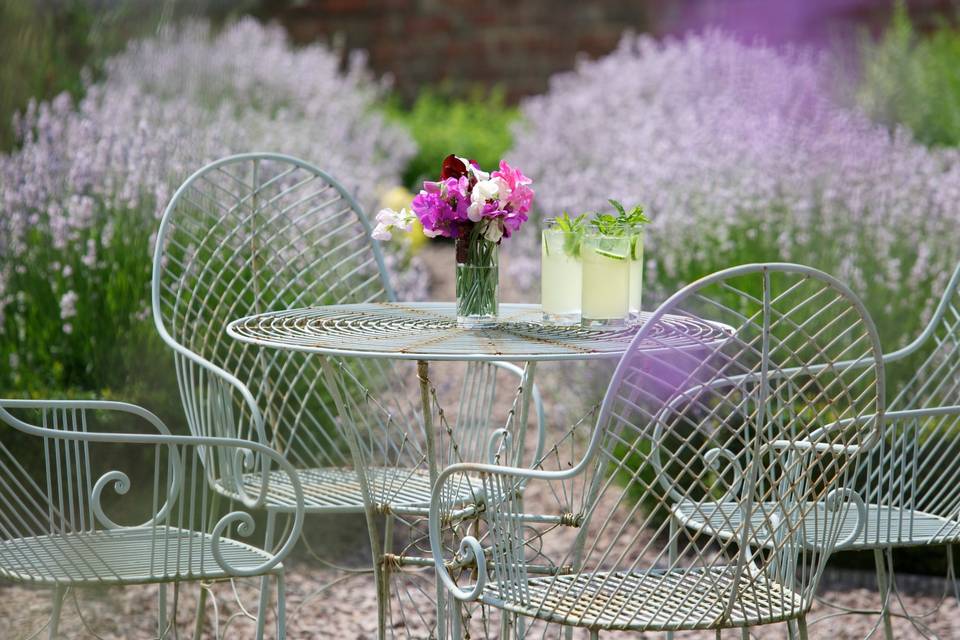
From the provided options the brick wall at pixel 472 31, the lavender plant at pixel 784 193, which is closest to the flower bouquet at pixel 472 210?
the lavender plant at pixel 784 193

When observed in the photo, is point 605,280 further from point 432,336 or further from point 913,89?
point 913,89

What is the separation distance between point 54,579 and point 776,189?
2.86 meters

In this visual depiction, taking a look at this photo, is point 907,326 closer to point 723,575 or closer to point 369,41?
point 723,575

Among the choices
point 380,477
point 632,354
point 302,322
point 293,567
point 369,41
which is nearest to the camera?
point 632,354

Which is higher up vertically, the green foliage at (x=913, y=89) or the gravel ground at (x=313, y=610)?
the green foliage at (x=913, y=89)

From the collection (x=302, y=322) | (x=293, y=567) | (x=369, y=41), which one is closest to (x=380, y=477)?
(x=302, y=322)

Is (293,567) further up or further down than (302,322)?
further down

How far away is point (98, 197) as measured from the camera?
3.84 metres

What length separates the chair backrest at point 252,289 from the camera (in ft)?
9.48

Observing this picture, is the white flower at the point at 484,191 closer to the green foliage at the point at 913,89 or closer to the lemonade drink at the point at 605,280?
the lemonade drink at the point at 605,280

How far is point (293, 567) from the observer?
358cm

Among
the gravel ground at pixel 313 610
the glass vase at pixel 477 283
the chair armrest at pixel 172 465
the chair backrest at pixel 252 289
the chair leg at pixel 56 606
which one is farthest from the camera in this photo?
the gravel ground at pixel 313 610

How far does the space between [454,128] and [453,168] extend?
6841 mm

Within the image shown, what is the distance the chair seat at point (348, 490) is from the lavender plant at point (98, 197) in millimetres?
937
